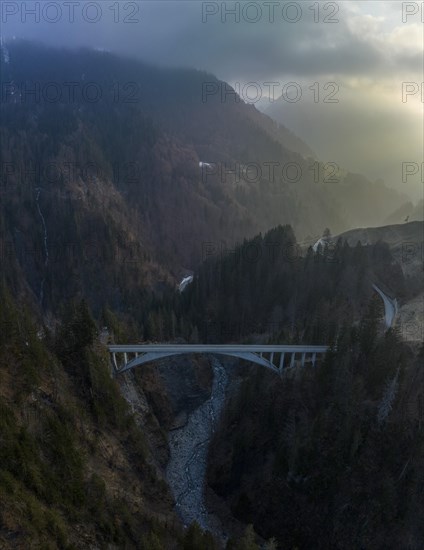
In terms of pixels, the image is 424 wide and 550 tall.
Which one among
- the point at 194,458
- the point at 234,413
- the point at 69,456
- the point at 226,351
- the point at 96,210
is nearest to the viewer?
the point at 69,456

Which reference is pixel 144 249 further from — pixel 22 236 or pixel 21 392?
pixel 21 392

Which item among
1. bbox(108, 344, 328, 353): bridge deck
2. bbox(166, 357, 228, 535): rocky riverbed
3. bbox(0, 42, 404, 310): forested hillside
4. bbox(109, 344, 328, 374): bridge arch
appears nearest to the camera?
bbox(166, 357, 228, 535): rocky riverbed

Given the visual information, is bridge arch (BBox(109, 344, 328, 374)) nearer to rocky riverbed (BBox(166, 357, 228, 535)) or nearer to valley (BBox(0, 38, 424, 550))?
valley (BBox(0, 38, 424, 550))

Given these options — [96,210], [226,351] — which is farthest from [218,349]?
[96,210]

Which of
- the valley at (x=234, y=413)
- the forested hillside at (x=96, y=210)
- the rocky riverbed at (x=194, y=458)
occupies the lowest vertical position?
the rocky riverbed at (x=194, y=458)

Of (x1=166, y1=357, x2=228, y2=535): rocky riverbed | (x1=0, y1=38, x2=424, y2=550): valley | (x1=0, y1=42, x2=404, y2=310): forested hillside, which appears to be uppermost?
(x1=0, y1=42, x2=404, y2=310): forested hillside

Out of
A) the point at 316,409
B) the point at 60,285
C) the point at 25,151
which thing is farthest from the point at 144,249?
the point at 316,409

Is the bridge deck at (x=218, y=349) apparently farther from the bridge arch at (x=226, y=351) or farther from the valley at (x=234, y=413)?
the valley at (x=234, y=413)

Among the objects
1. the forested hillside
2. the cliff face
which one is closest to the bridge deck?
the cliff face

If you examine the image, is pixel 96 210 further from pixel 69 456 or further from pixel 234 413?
pixel 69 456

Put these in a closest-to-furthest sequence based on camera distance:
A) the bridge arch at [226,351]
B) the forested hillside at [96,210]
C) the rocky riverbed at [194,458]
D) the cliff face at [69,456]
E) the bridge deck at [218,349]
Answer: the cliff face at [69,456], the rocky riverbed at [194,458], the bridge deck at [218,349], the bridge arch at [226,351], the forested hillside at [96,210]

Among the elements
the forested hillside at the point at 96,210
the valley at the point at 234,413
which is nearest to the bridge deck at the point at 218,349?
the valley at the point at 234,413

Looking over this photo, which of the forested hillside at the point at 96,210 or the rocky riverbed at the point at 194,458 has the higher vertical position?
the forested hillside at the point at 96,210
